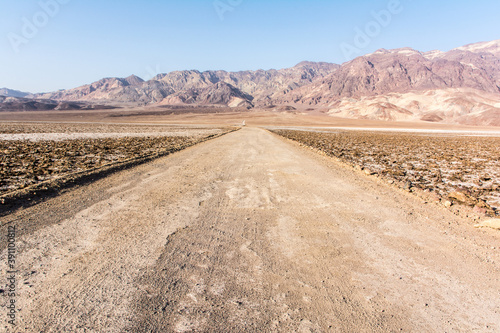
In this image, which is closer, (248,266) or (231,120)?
(248,266)

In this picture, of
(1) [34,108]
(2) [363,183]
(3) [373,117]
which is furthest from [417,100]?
(1) [34,108]

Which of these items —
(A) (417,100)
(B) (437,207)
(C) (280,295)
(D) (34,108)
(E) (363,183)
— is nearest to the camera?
(C) (280,295)

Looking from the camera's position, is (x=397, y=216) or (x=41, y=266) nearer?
(x=41, y=266)

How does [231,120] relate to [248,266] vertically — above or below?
above

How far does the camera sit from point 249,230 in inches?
181

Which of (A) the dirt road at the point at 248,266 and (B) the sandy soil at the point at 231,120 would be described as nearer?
(A) the dirt road at the point at 248,266

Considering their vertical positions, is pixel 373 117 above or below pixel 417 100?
below

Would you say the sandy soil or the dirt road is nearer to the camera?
the dirt road

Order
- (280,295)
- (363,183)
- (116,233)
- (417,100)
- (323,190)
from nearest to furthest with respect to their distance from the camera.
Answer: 1. (280,295)
2. (116,233)
3. (323,190)
4. (363,183)
5. (417,100)

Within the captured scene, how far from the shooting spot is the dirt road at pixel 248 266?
2.59 meters

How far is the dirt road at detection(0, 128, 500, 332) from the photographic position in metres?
2.59

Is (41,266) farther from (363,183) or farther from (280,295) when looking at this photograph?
(363,183)

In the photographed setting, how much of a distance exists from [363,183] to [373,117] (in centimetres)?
13362

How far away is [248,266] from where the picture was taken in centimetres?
345
